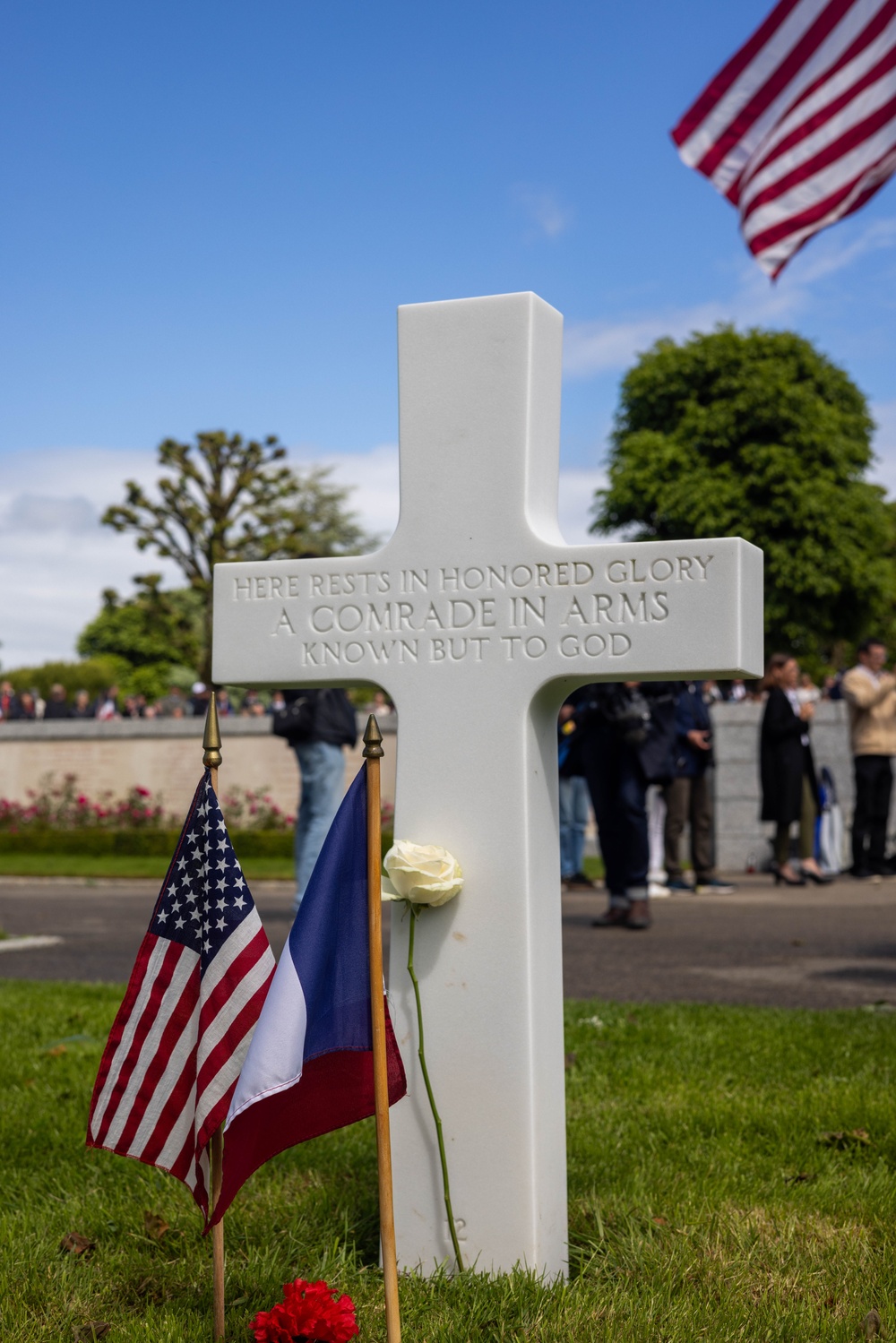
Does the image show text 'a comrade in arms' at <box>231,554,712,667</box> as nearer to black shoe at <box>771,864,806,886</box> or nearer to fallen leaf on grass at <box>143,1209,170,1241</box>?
fallen leaf on grass at <box>143,1209,170,1241</box>

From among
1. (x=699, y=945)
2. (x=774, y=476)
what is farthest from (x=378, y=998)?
(x=774, y=476)

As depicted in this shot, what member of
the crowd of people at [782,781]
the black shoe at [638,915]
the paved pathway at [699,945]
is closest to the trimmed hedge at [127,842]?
the paved pathway at [699,945]

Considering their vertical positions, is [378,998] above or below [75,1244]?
above

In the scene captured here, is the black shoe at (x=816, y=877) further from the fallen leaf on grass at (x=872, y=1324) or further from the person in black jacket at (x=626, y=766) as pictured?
the fallen leaf on grass at (x=872, y=1324)

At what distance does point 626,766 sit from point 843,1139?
523 cm

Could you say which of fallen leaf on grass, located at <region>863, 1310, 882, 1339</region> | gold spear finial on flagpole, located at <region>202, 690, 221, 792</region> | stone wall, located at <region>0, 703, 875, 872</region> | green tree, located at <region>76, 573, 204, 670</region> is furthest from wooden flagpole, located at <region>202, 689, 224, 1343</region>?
green tree, located at <region>76, 573, 204, 670</region>

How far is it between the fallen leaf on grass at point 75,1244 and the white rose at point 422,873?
111 centimetres

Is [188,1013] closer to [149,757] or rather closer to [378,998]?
[378,998]

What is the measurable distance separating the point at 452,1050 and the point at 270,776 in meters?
20.2

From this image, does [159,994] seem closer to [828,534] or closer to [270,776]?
[270,776]

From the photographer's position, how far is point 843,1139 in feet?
A: 13.4

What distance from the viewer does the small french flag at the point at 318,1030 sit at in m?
2.69

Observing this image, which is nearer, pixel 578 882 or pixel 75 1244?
pixel 75 1244

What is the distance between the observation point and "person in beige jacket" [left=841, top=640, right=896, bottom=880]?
12992 mm
